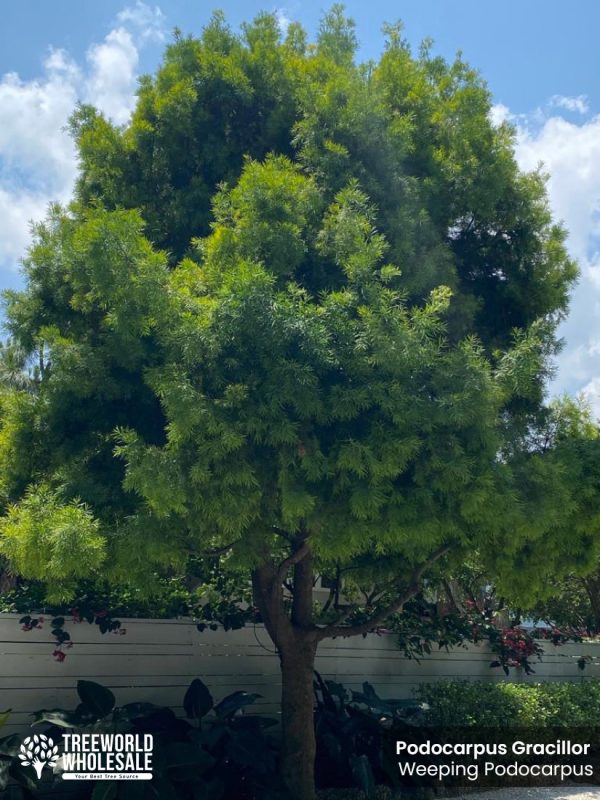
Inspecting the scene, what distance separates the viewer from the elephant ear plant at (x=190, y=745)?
5.61 metres

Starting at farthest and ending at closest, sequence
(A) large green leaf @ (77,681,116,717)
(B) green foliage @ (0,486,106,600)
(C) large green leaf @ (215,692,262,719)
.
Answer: (C) large green leaf @ (215,692,262,719)
(A) large green leaf @ (77,681,116,717)
(B) green foliage @ (0,486,106,600)

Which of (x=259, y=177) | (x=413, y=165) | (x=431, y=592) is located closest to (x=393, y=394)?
(x=259, y=177)

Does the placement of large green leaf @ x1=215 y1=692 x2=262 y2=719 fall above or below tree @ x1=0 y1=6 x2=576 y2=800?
below

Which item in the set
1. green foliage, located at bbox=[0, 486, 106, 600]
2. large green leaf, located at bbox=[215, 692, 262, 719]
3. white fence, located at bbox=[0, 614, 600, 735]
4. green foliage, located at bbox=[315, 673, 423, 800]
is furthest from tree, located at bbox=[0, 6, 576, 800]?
white fence, located at bbox=[0, 614, 600, 735]

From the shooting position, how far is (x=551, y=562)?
6.12 metres

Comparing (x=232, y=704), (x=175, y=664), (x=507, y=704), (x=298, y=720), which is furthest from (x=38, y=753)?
(x=507, y=704)

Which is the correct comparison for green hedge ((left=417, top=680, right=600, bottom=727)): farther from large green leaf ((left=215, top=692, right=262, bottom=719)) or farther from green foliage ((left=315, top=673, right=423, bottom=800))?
large green leaf ((left=215, top=692, right=262, bottom=719))

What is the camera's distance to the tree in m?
4.60

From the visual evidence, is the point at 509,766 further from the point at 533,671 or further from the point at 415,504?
the point at 415,504

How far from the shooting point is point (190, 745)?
19.2 feet

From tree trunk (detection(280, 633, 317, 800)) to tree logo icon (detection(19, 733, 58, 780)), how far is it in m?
1.86

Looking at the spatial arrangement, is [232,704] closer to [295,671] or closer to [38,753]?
[295,671]

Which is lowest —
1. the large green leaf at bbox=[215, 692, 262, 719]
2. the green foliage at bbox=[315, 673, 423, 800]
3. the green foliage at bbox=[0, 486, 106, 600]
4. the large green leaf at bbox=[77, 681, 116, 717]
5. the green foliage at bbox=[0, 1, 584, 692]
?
the green foliage at bbox=[315, 673, 423, 800]

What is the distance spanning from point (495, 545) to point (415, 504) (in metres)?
1.46
